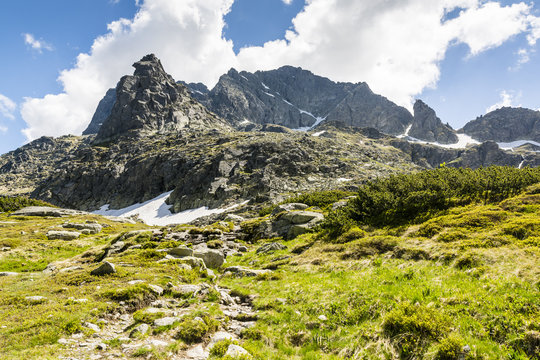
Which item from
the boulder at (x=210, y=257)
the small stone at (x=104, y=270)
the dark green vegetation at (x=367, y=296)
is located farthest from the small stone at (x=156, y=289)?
the boulder at (x=210, y=257)

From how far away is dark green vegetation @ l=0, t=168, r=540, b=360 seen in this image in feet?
24.1

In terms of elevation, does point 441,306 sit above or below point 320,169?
below

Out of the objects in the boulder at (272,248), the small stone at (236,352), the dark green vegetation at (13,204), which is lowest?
the boulder at (272,248)

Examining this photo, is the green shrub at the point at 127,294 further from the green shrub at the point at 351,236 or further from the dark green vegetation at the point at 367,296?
the green shrub at the point at 351,236

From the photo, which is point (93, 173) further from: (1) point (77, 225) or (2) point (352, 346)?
A: (2) point (352, 346)

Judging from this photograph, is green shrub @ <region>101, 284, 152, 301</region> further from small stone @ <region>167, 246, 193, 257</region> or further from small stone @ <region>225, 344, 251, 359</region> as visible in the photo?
small stone @ <region>167, 246, 193, 257</region>

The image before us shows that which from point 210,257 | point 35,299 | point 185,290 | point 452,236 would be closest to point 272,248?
point 210,257

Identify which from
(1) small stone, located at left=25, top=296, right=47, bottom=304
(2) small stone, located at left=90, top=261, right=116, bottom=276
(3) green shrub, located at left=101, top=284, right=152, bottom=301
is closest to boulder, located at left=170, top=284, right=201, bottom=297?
(3) green shrub, located at left=101, top=284, right=152, bottom=301

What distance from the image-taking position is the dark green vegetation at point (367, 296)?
7336 mm

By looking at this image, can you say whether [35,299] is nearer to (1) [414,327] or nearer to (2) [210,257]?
(2) [210,257]

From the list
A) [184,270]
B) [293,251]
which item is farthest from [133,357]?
[293,251]

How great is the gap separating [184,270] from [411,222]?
19668 millimetres

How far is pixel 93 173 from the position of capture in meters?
142

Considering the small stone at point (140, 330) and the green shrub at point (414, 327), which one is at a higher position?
the small stone at point (140, 330)
